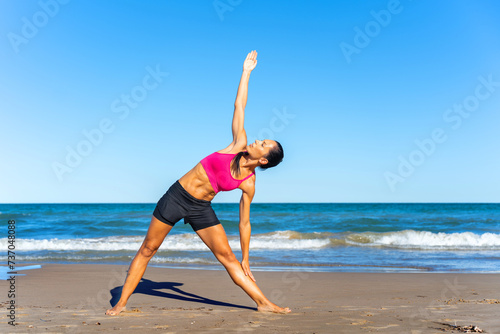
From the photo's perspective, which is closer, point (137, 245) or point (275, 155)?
point (275, 155)

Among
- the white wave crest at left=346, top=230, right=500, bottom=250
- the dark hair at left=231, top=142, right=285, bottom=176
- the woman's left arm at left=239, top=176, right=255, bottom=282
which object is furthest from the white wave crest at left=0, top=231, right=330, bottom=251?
the dark hair at left=231, top=142, right=285, bottom=176

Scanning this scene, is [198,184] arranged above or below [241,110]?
below

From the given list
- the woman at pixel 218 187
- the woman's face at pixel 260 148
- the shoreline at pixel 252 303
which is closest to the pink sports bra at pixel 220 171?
the woman at pixel 218 187

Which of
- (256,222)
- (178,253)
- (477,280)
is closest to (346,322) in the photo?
(477,280)

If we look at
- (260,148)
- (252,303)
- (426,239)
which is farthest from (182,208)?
(426,239)

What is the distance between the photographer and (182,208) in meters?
4.32

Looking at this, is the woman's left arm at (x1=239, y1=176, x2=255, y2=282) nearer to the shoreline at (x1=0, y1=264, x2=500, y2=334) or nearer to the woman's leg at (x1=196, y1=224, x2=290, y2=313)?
the woman's leg at (x1=196, y1=224, x2=290, y2=313)

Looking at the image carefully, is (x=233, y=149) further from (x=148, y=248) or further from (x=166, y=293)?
(x=166, y=293)

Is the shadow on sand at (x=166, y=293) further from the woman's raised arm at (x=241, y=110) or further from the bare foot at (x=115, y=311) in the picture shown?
the woman's raised arm at (x=241, y=110)

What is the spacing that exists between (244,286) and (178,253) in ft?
24.7

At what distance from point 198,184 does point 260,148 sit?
0.67 meters

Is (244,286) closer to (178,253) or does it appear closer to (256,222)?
(178,253)

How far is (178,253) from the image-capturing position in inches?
467

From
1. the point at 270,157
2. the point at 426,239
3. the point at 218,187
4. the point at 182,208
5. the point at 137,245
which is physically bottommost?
the point at 137,245
